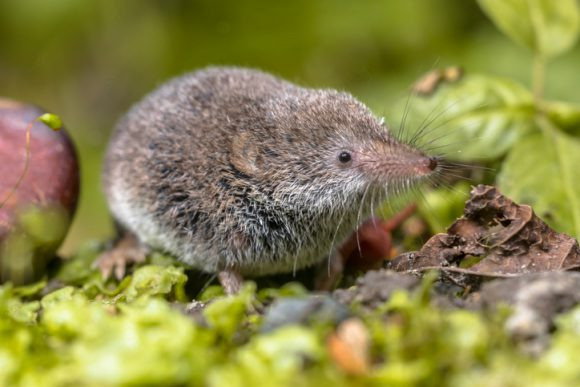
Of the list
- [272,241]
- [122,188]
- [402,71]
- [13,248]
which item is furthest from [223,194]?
[402,71]

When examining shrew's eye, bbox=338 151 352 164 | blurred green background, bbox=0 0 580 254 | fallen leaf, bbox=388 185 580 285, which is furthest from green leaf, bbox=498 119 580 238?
blurred green background, bbox=0 0 580 254

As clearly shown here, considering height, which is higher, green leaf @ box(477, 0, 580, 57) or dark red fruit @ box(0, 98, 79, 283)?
green leaf @ box(477, 0, 580, 57)

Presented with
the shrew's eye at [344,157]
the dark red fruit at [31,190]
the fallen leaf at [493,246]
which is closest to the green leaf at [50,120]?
the dark red fruit at [31,190]

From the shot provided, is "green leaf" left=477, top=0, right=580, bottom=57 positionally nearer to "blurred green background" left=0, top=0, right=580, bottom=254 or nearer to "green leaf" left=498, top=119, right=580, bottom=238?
"green leaf" left=498, top=119, right=580, bottom=238

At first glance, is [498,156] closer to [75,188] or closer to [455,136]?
[455,136]

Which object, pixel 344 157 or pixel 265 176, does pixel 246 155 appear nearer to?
pixel 265 176
